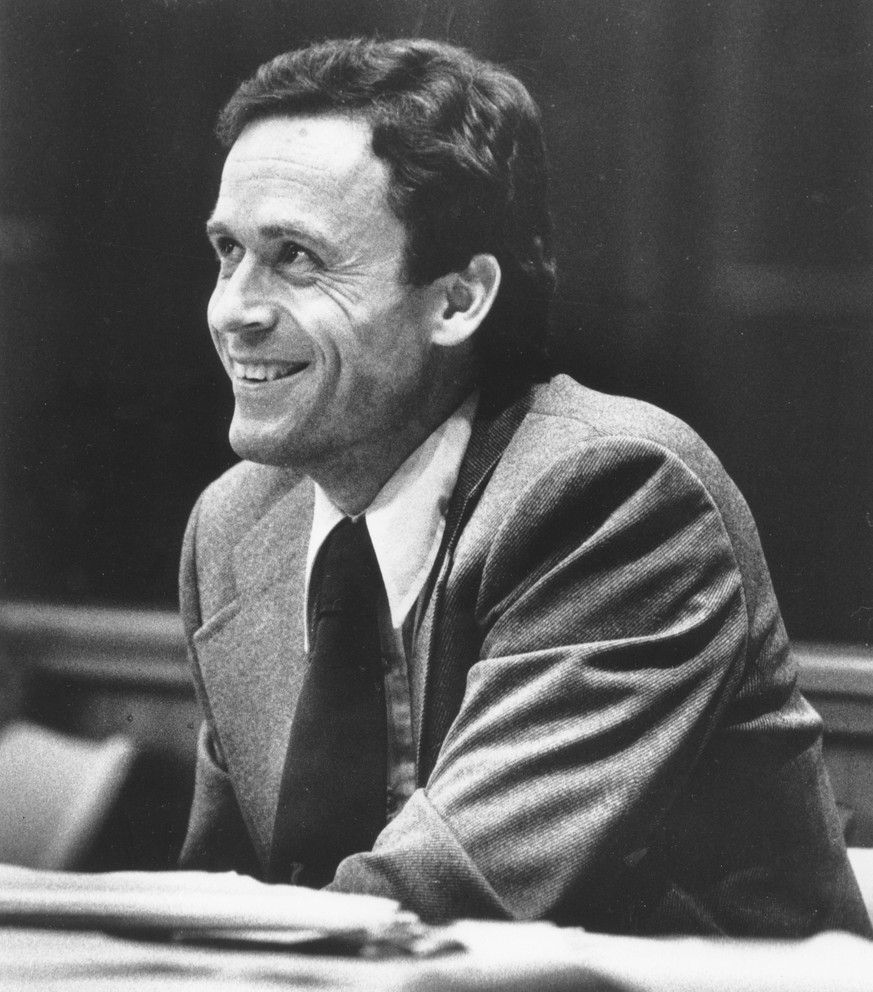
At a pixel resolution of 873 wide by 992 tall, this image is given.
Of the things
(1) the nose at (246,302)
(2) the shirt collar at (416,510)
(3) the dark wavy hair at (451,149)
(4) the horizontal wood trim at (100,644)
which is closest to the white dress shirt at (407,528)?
(2) the shirt collar at (416,510)

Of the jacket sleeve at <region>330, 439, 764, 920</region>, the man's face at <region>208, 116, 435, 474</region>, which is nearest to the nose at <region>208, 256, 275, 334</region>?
the man's face at <region>208, 116, 435, 474</region>

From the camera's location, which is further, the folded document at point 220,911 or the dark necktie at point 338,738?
the dark necktie at point 338,738

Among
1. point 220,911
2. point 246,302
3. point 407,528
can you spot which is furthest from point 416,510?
point 220,911

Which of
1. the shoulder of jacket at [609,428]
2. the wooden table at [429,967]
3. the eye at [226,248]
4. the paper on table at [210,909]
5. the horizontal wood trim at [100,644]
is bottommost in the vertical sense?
the horizontal wood trim at [100,644]

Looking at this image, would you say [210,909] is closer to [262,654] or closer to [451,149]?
[262,654]

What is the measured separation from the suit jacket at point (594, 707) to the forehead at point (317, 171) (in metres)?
0.29

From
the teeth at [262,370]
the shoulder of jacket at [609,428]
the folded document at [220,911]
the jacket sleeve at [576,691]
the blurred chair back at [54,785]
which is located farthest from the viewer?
the blurred chair back at [54,785]

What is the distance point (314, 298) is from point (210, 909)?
0.68 metres

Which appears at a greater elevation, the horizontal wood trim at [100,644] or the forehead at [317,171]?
the forehead at [317,171]

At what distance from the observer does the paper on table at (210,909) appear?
41.4 inches

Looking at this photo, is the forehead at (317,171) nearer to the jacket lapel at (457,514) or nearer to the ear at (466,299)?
the ear at (466,299)

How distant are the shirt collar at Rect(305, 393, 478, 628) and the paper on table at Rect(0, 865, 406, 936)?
15.1 inches

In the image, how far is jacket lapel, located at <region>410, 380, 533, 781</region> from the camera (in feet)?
4.58

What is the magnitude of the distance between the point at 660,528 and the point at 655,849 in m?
0.36
